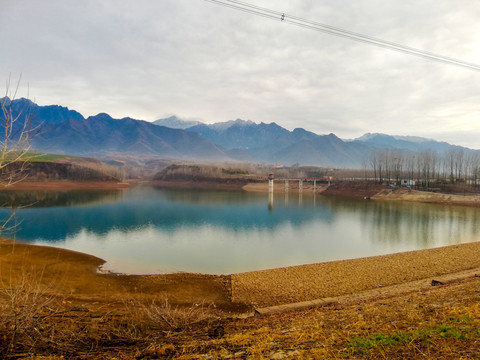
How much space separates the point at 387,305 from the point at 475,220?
38.4 metres

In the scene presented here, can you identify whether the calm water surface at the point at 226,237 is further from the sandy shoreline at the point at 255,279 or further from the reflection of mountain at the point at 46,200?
the reflection of mountain at the point at 46,200

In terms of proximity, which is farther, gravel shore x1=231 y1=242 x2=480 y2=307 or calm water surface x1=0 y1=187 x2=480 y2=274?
calm water surface x1=0 y1=187 x2=480 y2=274

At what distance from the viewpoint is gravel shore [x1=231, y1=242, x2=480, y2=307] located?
39.3 feet

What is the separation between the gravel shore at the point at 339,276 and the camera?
11984 mm

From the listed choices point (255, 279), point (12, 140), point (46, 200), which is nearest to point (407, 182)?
point (255, 279)

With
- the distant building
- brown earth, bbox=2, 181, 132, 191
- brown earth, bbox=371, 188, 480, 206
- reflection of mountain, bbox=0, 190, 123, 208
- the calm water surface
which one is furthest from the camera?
brown earth, bbox=2, 181, 132, 191

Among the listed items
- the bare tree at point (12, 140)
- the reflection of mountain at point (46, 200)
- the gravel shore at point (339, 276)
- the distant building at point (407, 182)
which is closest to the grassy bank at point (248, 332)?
the bare tree at point (12, 140)

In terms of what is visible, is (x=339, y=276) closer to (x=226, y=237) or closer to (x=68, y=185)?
(x=226, y=237)

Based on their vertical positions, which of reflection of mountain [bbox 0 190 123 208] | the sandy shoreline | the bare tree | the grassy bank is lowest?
reflection of mountain [bbox 0 190 123 208]

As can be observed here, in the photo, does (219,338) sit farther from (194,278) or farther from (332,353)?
(194,278)

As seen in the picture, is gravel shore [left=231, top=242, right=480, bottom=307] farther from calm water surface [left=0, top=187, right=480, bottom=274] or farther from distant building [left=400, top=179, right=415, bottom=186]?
distant building [left=400, top=179, right=415, bottom=186]

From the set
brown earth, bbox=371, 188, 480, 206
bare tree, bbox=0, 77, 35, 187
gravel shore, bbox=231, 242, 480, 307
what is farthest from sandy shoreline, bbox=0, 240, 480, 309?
brown earth, bbox=371, 188, 480, 206

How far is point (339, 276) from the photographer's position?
1409 cm

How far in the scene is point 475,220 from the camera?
3616 centimetres
